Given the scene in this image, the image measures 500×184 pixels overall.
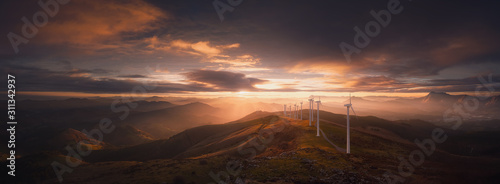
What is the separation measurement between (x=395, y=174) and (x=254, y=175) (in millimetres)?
27990

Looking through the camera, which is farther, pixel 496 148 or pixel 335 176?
pixel 496 148

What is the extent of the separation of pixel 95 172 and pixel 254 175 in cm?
8714

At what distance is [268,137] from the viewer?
114 meters

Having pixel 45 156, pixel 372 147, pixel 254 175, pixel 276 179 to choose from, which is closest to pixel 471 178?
pixel 276 179

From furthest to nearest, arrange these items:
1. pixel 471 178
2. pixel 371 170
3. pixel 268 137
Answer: pixel 268 137 → pixel 371 170 → pixel 471 178

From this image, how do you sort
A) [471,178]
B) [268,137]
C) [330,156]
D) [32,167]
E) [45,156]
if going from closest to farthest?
1. [471,178]
2. [330,156]
3. [268,137]
4. [32,167]
5. [45,156]

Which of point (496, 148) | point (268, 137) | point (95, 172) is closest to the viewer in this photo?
point (95, 172)

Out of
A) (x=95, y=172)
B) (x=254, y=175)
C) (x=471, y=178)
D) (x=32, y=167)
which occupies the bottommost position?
(x=32, y=167)

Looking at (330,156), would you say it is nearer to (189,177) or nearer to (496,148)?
(189,177)

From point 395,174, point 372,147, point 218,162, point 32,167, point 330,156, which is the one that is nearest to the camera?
point 395,174

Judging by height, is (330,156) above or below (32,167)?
above

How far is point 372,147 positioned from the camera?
78.2 metres

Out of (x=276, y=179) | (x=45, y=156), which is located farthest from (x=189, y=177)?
(x=45, y=156)

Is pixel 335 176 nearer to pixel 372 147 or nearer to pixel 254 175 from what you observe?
pixel 254 175
